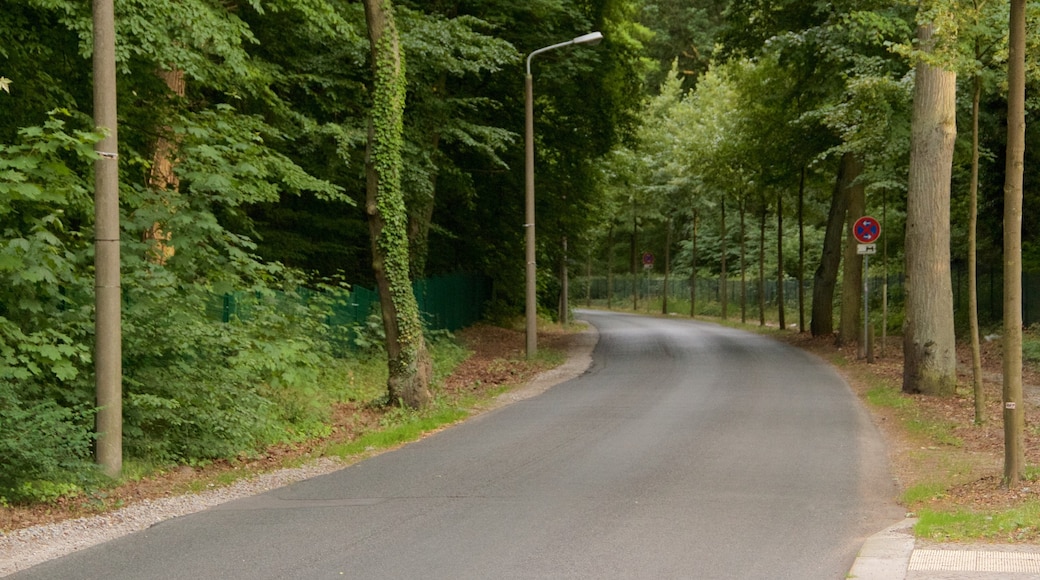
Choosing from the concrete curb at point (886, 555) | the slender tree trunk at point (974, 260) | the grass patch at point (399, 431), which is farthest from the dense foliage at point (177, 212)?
the slender tree trunk at point (974, 260)

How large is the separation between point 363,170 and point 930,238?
40.9 ft

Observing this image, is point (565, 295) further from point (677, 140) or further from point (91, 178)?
point (91, 178)

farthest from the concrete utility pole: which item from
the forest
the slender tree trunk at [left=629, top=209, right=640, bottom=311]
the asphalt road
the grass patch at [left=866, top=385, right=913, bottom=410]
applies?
the slender tree trunk at [left=629, top=209, right=640, bottom=311]

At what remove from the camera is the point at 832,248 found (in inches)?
1262

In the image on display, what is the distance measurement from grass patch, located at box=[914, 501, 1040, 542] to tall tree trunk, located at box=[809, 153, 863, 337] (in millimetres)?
21350

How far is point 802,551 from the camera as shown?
25.0ft

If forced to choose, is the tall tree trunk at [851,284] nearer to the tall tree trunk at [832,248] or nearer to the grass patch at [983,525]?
the tall tree trunk at [832,248]

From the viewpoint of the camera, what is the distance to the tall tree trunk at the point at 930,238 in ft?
58.6

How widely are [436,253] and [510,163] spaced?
14.7ft

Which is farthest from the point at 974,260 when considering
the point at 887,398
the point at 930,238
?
the point at 887,398

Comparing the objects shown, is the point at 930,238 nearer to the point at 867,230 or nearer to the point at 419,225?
the point at 867,230

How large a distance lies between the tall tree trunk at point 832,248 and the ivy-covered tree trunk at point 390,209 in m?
16.4

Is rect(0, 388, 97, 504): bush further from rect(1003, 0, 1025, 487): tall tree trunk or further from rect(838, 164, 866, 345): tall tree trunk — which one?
rect(838, 164, 866, 345): tall tree trunk

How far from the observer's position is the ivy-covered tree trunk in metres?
16.3
